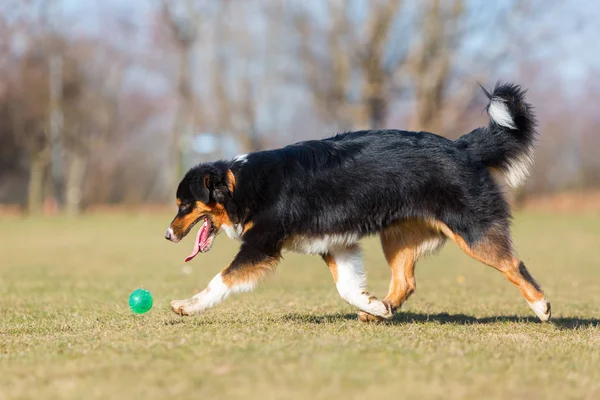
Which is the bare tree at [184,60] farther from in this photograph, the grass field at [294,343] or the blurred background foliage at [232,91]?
the grass field at [294,343]

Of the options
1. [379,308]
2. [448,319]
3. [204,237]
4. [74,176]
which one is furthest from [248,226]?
[74,176]

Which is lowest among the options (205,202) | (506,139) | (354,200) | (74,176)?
(354,200)

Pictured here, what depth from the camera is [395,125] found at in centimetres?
4150

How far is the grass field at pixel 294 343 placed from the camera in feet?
13.7

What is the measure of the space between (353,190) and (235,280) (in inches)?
49.8

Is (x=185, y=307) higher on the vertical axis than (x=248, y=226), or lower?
lower

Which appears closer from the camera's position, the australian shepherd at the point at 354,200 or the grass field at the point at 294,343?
the grass field at the point at 294,343

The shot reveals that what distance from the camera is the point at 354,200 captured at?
22.2 ft

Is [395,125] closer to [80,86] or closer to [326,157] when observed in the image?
[80,86]

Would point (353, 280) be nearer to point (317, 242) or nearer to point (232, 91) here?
point (317, 242)

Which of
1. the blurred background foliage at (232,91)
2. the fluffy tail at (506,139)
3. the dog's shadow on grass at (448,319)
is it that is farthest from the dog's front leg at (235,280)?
the blurred background foliage at (232,91)

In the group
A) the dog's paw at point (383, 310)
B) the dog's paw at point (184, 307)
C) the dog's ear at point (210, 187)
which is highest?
the dog's ear at point (210, 187)

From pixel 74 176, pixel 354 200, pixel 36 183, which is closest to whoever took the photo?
pixel 354 200

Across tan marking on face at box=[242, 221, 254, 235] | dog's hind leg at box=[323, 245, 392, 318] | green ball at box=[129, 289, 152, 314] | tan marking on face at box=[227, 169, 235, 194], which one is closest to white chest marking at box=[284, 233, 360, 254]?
dog's hind leg at box=[323, 245, 392, 318]
